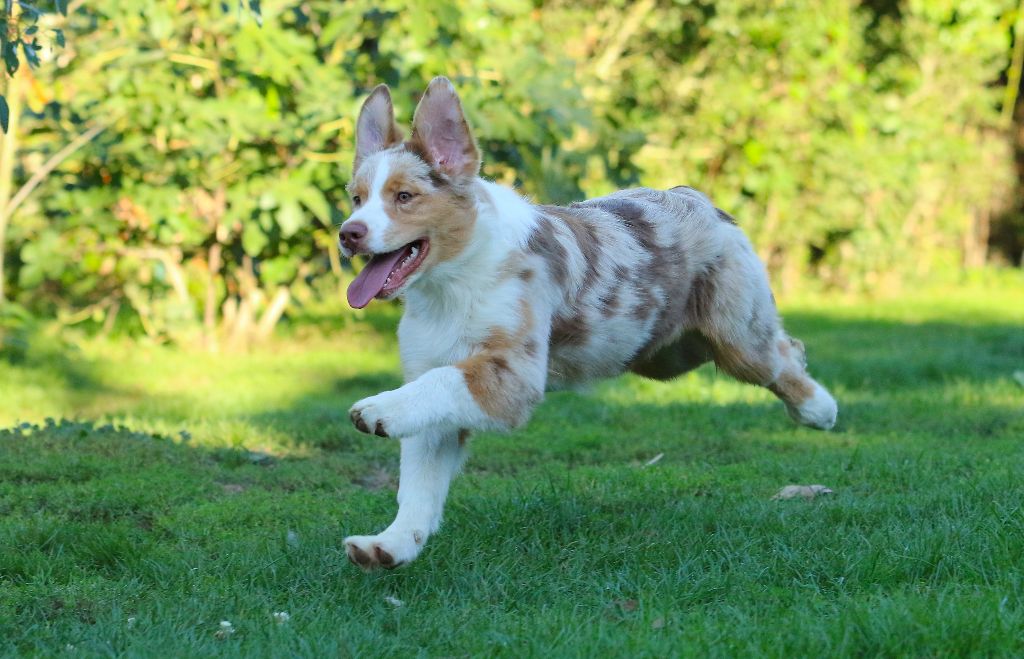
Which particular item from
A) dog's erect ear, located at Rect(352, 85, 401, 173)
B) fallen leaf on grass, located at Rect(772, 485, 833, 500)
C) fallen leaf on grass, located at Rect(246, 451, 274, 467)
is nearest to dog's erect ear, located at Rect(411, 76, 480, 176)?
dog's erect ear, located at Rect(352, 85, 401, 173)

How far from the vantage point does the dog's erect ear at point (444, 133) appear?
177 inches

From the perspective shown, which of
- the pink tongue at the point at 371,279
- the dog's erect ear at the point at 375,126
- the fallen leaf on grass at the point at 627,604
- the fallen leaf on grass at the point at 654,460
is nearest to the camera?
the fallen leaf on grass at the point at 627,604

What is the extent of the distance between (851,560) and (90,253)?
723 cm

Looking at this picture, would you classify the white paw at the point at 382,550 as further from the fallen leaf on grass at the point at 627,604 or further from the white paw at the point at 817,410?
the white paw at the point at 817,410

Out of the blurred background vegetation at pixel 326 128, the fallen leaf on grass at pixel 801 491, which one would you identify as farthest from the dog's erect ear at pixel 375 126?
the fallen leaf on grass at pixel 801 491

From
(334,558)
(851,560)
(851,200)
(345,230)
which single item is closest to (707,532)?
(851,560)

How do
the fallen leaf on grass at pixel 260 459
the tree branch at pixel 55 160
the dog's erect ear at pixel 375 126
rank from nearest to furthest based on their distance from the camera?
1. the dog's erect ear at pixel 375 126
2. the fallen leaf on grass at pixel 260 459
3. the tree branch at pixel 55 160

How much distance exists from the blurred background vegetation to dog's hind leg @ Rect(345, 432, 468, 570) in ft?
8.37

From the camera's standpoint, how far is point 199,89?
975cm

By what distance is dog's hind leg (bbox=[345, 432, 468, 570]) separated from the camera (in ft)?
13.7

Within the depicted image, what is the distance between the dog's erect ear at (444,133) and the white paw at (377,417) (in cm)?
95

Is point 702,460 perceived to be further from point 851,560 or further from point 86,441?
point 86,441

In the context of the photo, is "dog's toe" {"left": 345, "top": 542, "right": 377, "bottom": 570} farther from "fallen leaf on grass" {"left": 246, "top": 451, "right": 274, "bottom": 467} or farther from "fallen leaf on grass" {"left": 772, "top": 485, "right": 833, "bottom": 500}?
"fallen leaf on grass" {"left": 246, "top": 451, "right": 274, "bottom": 467}

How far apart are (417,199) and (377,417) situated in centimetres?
85
